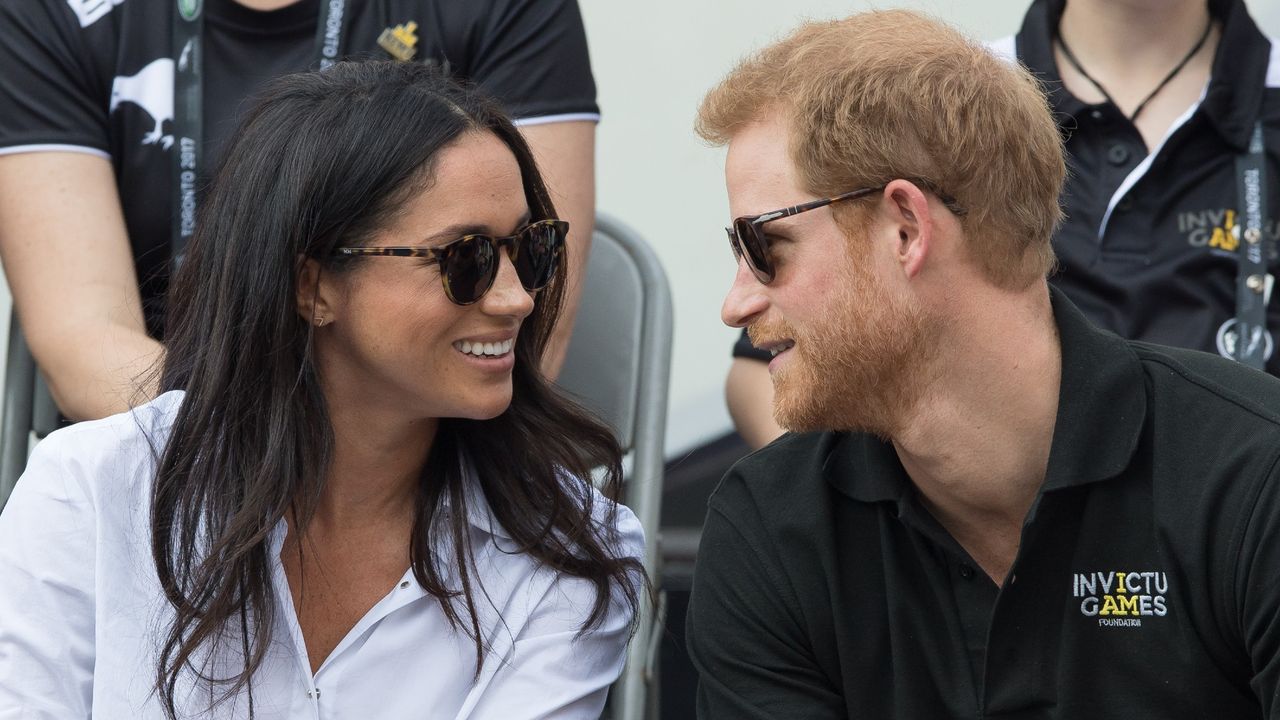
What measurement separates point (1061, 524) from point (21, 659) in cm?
142

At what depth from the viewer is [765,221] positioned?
6.91 ft

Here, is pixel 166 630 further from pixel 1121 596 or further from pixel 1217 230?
pixel 1217 230

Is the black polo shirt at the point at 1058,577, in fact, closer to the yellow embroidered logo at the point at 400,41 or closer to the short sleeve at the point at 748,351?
the short sleeve at the point at 748,351

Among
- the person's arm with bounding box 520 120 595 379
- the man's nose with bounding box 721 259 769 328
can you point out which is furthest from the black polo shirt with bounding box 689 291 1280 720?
the person's arm with bounding box 520 120 595 379

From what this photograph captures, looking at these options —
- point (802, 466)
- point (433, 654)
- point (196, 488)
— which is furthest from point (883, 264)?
point (196, 488)

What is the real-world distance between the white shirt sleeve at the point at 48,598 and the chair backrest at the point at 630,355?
911mm

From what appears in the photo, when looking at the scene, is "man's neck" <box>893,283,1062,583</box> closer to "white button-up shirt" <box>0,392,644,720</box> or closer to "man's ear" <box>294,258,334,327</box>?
"white button-up shirt" <box>0,392,644,720</box>

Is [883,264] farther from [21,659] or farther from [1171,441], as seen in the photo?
[21,659]

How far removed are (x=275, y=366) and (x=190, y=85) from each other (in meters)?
0.85

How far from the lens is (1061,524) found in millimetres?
2070

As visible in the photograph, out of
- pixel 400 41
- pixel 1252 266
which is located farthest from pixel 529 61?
pixel 1252 266

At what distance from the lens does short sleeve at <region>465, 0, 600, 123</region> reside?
9.59 ft

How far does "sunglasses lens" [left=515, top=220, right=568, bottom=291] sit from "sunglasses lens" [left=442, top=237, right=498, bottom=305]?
0.24 ft

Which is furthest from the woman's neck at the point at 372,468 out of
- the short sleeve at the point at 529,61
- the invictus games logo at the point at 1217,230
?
the invictus games logo at the point at 1217,230
